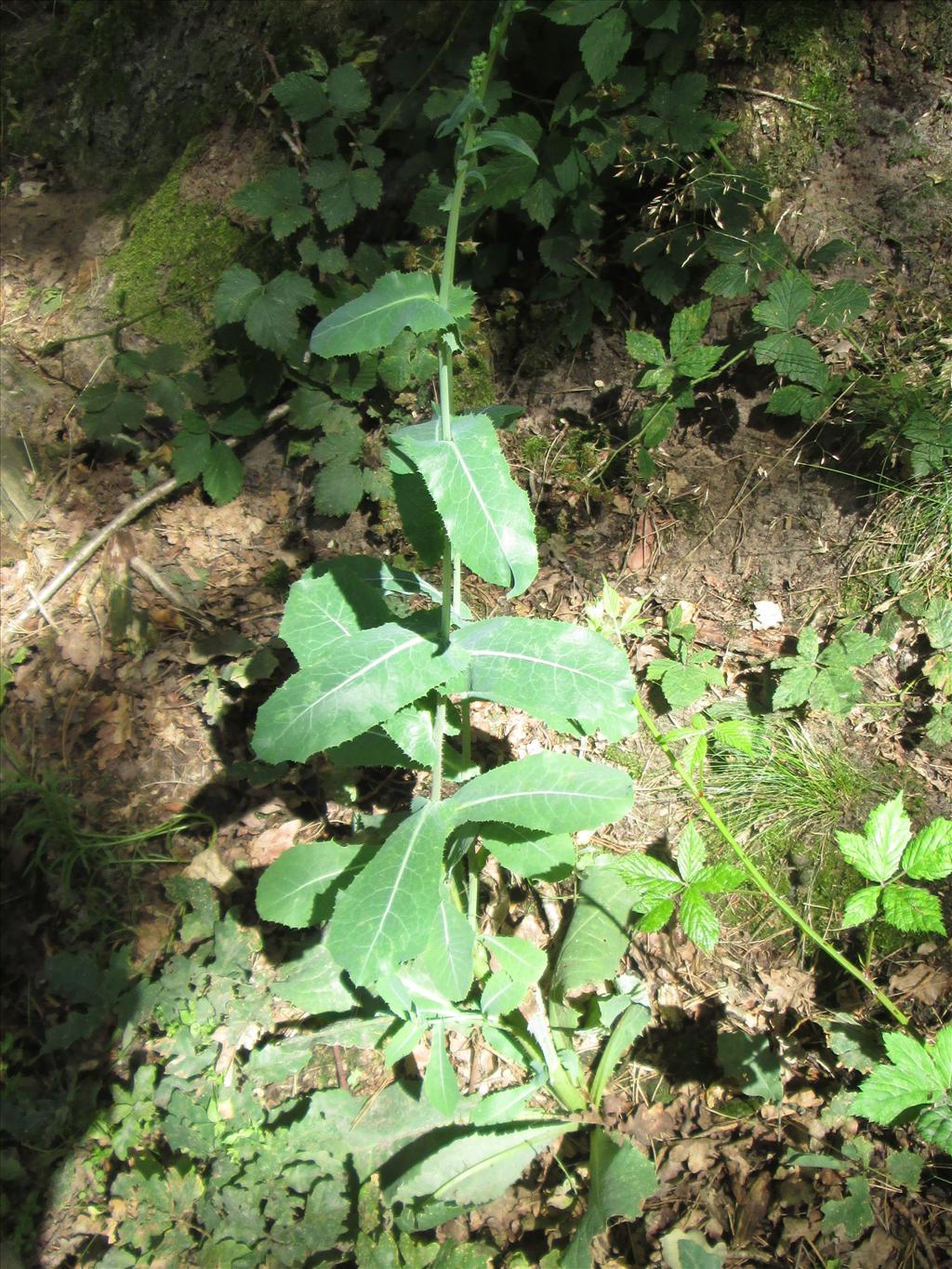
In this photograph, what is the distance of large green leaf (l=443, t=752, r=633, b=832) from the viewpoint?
2.02 meters

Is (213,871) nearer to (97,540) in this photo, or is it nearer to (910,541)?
(97,540)

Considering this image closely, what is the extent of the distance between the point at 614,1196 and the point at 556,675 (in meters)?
1.39

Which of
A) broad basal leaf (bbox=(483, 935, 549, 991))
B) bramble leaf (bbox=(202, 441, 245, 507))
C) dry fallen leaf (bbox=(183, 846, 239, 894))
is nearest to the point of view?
broad basal leaf (bbox=(483, 935, 549, 991))

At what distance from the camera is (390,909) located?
6.40ft

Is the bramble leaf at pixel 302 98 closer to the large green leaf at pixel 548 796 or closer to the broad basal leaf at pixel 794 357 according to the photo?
the broad basal leaf at pixel 794 357

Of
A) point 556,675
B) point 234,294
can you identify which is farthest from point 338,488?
point 556,675

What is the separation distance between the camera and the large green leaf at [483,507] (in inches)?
66.8

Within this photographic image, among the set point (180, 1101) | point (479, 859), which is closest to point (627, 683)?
point (479, 859)

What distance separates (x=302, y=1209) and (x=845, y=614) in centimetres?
257

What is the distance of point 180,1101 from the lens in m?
2.60

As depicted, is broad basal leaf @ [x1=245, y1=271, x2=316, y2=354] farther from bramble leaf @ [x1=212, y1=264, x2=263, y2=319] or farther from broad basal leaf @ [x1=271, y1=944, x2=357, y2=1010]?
broad basal leaf @ [x1=271, y1=944, x2=357, y2=1010]

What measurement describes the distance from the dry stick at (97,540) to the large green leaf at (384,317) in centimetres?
199

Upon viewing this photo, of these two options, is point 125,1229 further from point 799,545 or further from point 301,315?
point 301,315

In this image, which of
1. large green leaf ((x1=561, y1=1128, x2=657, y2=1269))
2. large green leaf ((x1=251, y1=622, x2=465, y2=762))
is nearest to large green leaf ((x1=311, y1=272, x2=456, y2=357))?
large green leaf ((x1=251, y1=622, x2=465, y2=762))
